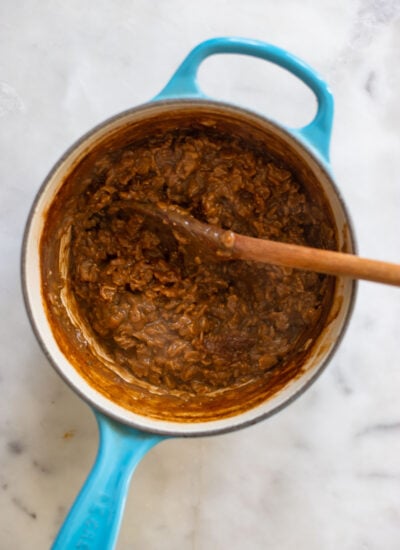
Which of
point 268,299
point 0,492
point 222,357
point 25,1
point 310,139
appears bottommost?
point 0,492

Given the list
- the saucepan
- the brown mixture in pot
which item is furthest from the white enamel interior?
the brown mixture in pot

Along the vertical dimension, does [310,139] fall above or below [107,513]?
above

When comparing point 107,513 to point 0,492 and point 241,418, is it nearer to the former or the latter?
point 241,418

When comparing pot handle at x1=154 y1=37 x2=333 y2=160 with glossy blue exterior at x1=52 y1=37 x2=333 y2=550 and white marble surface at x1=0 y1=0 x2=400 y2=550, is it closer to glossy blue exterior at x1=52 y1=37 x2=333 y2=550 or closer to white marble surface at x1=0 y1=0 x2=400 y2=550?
glossy blue exterior at x1=52 y1=37 x2=333 y2=550

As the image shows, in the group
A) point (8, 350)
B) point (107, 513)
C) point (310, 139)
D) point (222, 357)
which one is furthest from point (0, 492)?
point (310, 139)

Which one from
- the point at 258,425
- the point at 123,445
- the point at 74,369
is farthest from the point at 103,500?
the point at 258,425

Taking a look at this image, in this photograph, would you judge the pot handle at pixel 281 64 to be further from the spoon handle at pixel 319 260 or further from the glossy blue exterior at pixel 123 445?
the spoon handle at pixel 319 260
